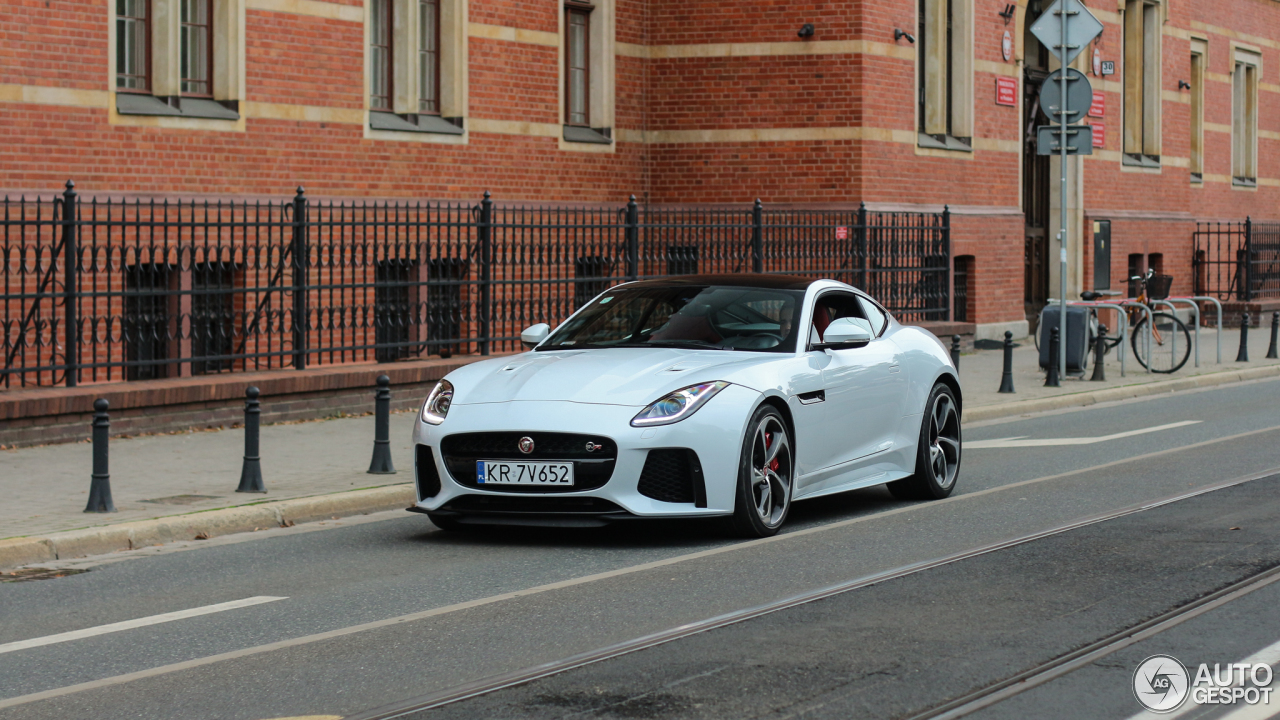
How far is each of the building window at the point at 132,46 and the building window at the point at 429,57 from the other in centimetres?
A: 429

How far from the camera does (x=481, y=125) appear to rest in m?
21.4

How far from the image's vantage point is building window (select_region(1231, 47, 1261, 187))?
39.0 metres

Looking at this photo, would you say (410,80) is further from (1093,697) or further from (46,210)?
(1093,697)

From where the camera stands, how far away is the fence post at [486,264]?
57.4 ft

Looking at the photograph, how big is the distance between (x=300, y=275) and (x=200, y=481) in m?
4.73

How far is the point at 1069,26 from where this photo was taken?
19.1 m

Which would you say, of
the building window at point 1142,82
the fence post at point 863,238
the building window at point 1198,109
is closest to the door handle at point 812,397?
the fence post at point 863,238

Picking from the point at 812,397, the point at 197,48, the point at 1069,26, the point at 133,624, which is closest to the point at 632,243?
the point at 197,48

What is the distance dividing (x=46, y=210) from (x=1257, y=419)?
38.1ft

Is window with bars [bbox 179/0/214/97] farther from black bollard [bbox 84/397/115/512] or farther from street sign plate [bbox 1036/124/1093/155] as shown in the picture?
street sign plate [bbox 1036/124/1093/155]

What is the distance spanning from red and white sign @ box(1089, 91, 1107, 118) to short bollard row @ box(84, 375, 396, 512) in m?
21.8

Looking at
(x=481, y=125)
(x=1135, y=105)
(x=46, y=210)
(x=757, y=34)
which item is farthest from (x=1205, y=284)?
(x=46, y=210)

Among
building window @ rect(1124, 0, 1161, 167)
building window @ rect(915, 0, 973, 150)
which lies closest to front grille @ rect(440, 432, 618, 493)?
building window @ rect(915, 0, 973, 150)

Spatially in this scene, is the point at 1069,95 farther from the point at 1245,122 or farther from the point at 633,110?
the point at 1245,122
